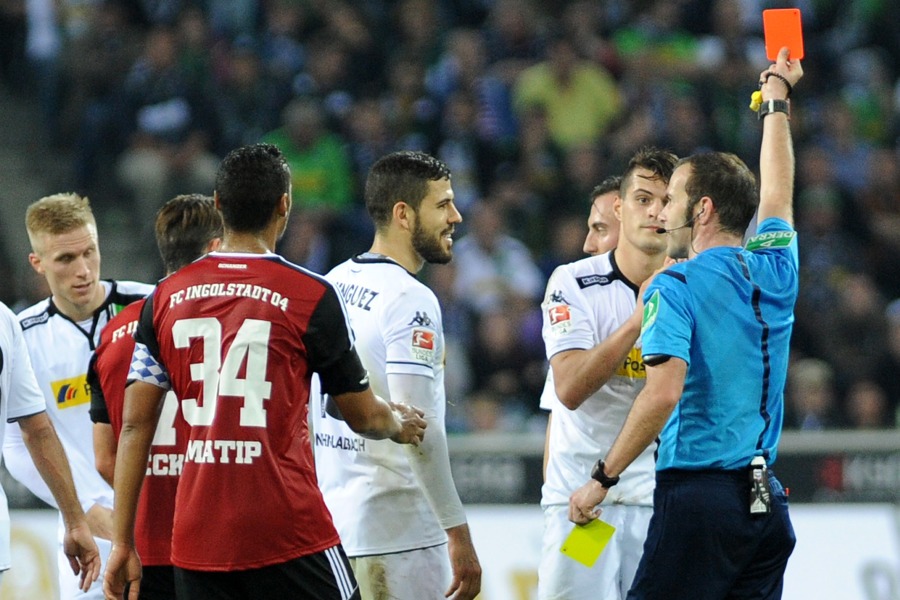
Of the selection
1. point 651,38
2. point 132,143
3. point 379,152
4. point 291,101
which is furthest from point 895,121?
point 132,143

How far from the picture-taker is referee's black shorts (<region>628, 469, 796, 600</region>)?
448 centimetres

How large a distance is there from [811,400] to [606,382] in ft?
18.1

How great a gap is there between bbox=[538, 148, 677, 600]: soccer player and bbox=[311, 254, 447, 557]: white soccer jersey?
0.52 metres

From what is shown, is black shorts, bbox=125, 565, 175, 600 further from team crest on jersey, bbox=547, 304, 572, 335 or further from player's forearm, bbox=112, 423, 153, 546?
team crest on jersey, bbox=547, 304, 572, 335

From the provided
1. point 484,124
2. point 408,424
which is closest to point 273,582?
point 408,424

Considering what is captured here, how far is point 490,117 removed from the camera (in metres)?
12.9

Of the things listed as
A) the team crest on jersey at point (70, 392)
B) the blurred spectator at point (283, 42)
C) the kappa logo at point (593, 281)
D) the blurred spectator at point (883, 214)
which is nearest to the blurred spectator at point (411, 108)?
the blurred spectator at point (283, 42)

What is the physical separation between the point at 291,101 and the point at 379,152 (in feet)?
3.32

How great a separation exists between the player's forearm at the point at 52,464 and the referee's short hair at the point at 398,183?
4.77 ft

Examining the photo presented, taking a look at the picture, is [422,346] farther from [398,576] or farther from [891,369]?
[891,369]

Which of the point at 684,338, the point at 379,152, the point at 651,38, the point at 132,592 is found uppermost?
the point at 651,38

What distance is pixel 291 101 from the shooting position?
12977 mm

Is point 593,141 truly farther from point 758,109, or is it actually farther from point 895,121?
point 758,109

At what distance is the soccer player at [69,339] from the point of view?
591 cm
